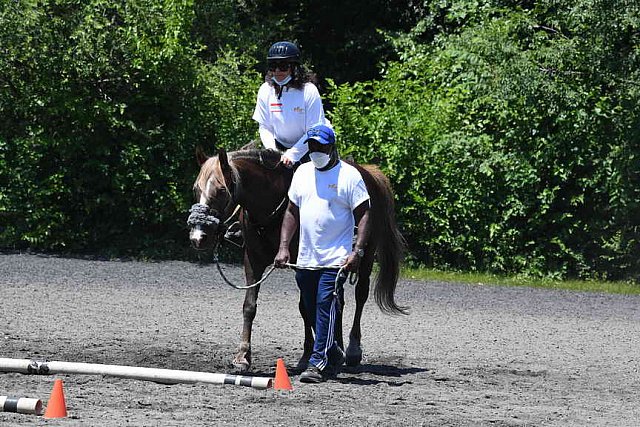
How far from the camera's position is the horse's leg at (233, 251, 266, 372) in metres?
9.29

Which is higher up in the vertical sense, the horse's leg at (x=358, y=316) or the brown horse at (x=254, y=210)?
the brown horse at (x=254, y=210)

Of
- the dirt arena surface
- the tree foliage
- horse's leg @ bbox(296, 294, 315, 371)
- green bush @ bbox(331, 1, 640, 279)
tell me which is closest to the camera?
the dirt arena surface

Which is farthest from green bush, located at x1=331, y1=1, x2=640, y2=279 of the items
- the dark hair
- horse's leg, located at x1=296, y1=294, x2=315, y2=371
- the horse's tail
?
horse's leg, located at x1=296, y1=294, x2=315, y2=371

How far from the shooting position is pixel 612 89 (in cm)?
1844

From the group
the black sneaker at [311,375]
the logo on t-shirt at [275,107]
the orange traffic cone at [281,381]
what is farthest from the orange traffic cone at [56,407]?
the logo on t-shirt at [275,107]

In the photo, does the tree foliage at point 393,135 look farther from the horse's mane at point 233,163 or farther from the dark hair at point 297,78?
the horse's mane at point 233,163

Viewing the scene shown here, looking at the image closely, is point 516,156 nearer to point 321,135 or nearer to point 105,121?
point 105,121

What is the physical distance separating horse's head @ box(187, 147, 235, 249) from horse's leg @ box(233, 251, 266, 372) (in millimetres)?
688

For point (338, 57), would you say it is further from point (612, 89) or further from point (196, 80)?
point (612, 89)

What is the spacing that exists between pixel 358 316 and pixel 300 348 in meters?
0.86

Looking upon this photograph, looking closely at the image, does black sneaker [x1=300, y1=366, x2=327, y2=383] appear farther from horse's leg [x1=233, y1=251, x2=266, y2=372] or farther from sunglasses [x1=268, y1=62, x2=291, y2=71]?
sunglasses [x1=268, y1=62, x2=291, y2=71]

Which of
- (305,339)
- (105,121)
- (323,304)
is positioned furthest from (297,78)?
(105,121)

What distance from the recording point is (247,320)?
375 inches

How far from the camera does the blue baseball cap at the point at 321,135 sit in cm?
888
